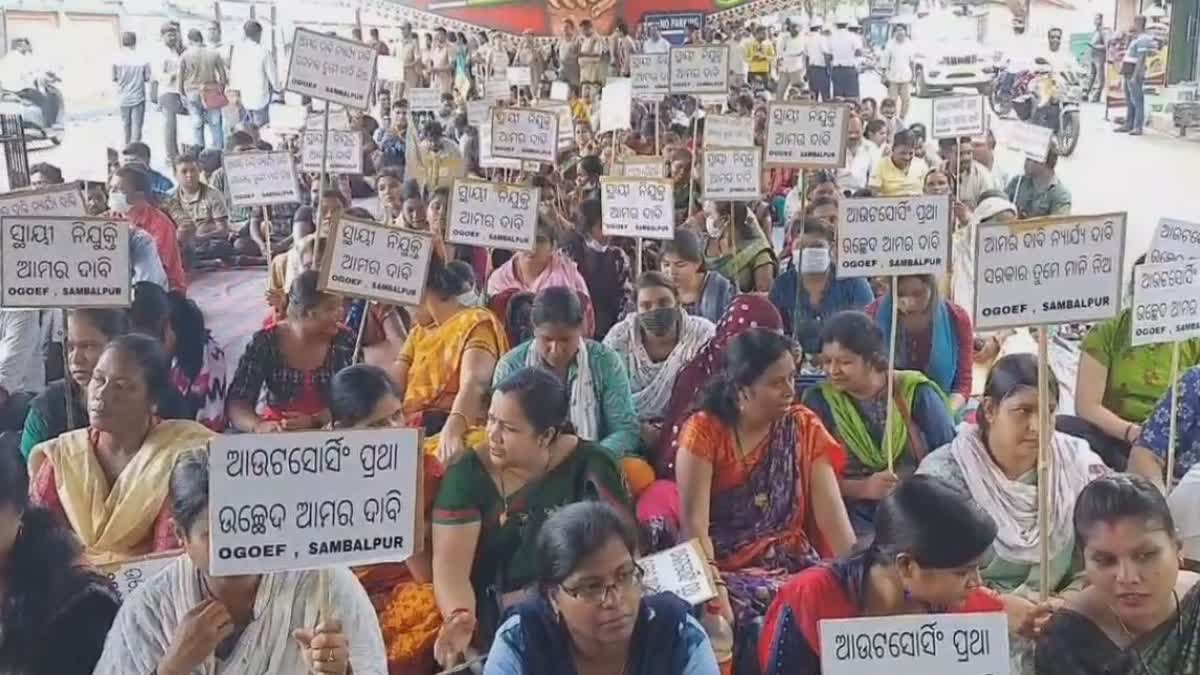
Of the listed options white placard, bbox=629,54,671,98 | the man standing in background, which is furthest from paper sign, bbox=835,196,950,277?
the man standing in background

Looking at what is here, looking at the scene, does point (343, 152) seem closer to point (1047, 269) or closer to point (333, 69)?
point (333, 69)

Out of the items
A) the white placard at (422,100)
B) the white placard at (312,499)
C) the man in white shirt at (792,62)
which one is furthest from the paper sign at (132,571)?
the man in white shirt at (792,62)

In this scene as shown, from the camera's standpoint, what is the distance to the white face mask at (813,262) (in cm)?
423

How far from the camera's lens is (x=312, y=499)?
5.68ft

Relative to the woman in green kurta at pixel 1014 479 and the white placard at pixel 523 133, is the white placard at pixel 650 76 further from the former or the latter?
the woman in green kurta at pixel 1014 479

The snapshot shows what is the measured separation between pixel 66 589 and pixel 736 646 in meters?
1.19

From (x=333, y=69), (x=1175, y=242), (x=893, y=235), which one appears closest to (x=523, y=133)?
(x=333, y=69)

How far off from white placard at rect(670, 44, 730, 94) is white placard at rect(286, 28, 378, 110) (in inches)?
78.5

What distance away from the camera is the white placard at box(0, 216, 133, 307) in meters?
2.85

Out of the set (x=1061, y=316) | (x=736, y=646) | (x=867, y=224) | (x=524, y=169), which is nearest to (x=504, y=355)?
(x=867, y=224)

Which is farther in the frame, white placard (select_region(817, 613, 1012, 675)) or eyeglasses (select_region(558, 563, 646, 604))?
eyeglasses (select_region(558, 563, 646, 604))

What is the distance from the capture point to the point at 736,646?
95.3 inches

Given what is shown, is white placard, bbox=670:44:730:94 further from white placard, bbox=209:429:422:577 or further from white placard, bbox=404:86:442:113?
white placard, bbox=209:429:422:577

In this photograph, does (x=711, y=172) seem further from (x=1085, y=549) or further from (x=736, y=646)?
(x=1085, y=549)
